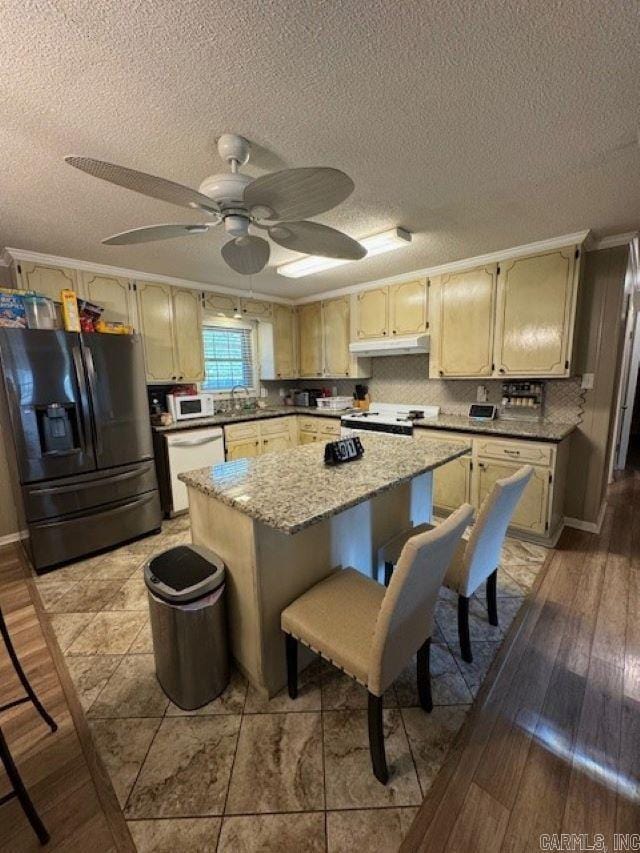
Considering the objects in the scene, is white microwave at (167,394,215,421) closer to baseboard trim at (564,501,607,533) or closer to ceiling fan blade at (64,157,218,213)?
ceiling fan blade at (64,157,218,213)

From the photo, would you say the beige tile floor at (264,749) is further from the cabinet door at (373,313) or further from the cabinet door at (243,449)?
the cabinet door at (373,313)

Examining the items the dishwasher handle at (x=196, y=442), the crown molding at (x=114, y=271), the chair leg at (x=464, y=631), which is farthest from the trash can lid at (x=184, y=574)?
the crown molding at (x=114, y=271)

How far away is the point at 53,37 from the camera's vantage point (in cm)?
105

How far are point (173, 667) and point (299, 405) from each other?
3.78m

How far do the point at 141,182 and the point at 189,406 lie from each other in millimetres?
2848

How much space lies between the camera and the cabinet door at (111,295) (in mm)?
3203

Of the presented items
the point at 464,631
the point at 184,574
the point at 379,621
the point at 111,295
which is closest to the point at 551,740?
the point at 464,631

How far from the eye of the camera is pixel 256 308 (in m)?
4.52

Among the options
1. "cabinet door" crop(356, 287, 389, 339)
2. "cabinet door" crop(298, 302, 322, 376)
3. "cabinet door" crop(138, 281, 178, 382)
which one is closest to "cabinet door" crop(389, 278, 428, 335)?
"cabinet door" crop(356, 287, 389, 339)

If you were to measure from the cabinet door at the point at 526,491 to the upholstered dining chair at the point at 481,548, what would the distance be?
1.21 meters

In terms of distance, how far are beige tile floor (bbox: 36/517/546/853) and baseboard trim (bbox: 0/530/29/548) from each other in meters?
1.69

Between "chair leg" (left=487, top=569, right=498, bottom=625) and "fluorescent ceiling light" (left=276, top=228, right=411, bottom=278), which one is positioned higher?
"fluorescent ceiling light" (left=276, top=228, right=411, bottom=278)

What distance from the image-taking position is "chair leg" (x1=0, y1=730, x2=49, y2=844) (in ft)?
3.38

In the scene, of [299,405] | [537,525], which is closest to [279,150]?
[537,525]
